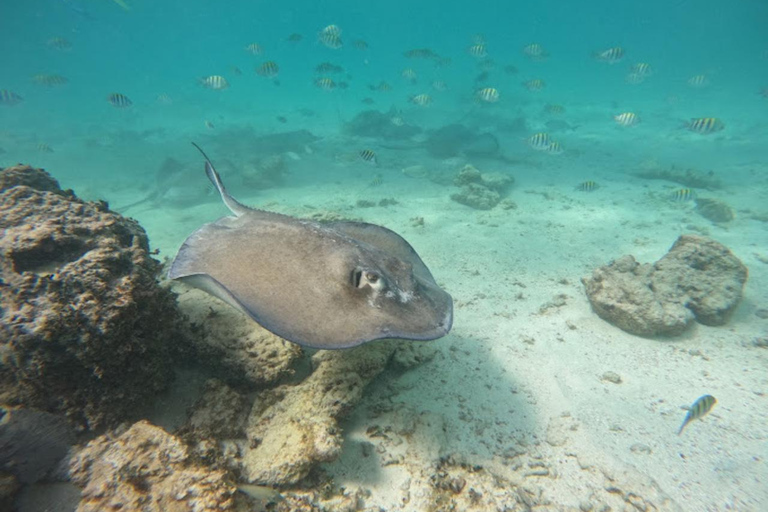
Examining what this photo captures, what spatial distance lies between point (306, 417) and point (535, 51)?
1850 centimetres

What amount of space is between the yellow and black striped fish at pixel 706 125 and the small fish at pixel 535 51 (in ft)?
26.7

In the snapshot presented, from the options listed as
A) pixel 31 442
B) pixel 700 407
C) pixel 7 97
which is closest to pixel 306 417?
pixel 31 442

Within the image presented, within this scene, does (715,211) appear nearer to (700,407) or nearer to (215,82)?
(700,407)

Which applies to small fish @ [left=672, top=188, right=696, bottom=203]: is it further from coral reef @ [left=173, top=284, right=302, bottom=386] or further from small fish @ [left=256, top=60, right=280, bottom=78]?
small fish @ [left=256, top=60, right=280, bottom=78]

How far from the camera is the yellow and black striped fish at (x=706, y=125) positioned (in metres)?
9.53

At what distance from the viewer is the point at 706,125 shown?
9633 mm

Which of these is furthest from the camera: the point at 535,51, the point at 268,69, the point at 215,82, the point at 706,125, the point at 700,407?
the point at 535,51

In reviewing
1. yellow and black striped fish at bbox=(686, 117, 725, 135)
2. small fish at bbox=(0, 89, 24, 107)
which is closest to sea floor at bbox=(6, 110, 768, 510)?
yellow and black striped fish at bbox=(686, 117, 725, 135)

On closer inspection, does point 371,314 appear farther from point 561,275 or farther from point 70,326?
point 561,275

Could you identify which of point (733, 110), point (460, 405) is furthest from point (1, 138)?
point (733, 110)

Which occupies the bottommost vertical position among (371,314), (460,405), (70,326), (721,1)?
(460,405)

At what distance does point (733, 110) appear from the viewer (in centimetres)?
3123

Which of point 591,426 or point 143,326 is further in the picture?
point 591,426

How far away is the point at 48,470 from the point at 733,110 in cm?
4767
